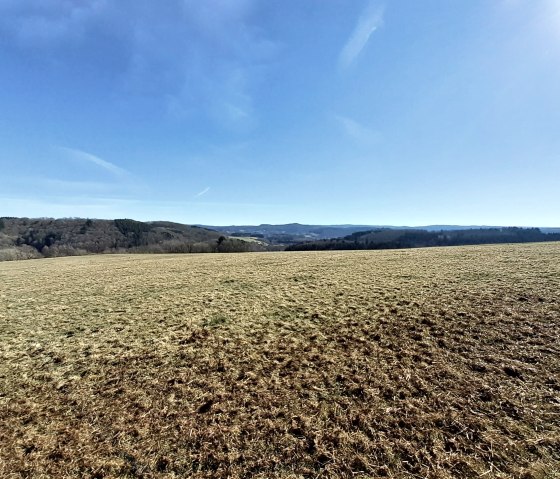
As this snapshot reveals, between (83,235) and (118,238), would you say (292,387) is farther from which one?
(83,235)

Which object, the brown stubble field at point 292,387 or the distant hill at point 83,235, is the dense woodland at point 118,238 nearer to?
the distant hill at point 83,235

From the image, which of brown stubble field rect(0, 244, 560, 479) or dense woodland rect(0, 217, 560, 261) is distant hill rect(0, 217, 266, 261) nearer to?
dense woodland rect(0, 217, 560, 261)

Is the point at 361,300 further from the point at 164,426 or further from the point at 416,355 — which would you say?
the point at 164,426

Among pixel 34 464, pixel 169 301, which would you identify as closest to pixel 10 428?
pixel 34 464

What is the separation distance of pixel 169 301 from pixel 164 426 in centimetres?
1012

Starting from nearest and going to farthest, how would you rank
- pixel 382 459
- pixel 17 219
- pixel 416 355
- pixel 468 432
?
1. pixel 382 459
2. pixel 468 432
3. pixel 416 355
4. pixel 17 219

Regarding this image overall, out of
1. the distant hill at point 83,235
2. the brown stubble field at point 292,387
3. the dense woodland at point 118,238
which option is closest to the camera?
the brown stubble field at point 292,387

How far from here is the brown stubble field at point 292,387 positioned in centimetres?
507

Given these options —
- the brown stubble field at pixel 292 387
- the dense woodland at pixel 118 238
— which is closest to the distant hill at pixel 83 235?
the dense woodland at pixel 118 238

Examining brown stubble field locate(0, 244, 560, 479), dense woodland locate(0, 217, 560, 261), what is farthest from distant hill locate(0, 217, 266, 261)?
brown stubble field locate(0, 244, 560, 479)

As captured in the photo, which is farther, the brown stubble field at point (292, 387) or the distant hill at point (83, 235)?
the distant hill at point (83, 235)

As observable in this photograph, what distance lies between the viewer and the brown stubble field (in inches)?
200

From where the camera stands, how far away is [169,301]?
15508mm

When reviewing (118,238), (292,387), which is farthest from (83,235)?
(292,387)
